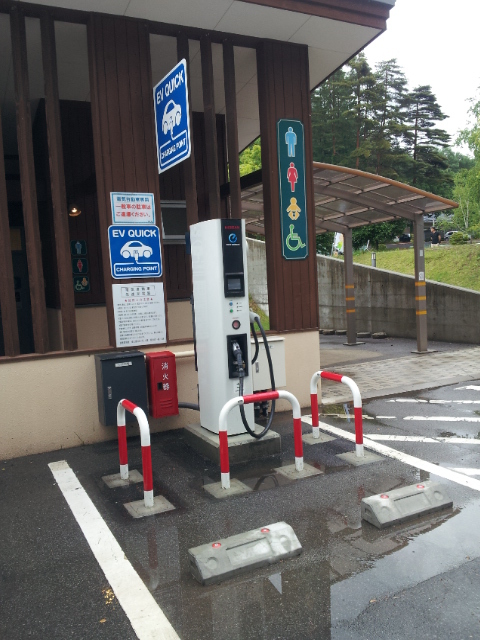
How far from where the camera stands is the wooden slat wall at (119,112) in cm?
643

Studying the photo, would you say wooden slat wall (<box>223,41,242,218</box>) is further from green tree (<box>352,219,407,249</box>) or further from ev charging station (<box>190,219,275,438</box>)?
green tree (<box>352,219,407,249</box>)

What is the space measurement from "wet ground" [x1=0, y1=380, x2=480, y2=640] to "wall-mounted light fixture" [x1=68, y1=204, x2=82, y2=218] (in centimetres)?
487

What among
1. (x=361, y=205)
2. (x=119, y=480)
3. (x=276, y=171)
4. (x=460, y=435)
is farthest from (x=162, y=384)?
(x=361, y=205)

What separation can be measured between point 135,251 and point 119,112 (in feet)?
5.68

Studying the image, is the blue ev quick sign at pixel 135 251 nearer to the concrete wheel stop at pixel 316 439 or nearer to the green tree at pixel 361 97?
the concrete wheel stop at pixel 316 439

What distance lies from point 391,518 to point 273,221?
449 cm

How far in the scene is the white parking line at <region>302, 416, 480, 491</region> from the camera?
4.82 metres

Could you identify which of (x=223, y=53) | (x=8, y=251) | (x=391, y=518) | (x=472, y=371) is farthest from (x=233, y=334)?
(x=472, y=371)

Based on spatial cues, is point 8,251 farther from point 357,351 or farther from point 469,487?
point 357,351

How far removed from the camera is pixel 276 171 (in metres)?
7.40

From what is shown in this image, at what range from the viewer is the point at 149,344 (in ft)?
22.2

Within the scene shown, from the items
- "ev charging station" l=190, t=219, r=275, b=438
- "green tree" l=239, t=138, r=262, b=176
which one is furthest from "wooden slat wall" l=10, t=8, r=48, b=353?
"green tree" l=239, t=138, r=262, b=176

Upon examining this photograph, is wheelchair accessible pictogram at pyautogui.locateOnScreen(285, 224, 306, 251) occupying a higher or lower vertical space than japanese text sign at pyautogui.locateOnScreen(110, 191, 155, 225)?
lower

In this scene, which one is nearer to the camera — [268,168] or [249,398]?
[249,398]
